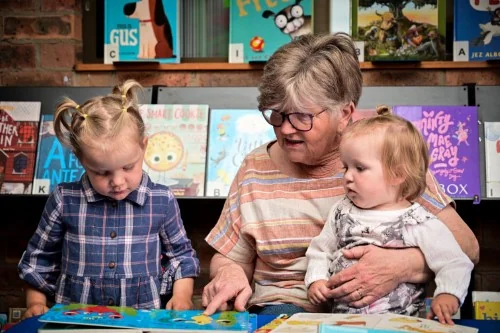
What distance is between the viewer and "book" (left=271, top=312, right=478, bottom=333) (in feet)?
4.58

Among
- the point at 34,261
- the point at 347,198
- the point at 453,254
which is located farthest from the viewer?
the point at 34,261

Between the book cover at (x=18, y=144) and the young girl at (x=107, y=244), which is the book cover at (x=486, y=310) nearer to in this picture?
the young girl at (x=107, y=244)

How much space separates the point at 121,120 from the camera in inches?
78.5

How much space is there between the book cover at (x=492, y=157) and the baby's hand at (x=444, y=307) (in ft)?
5.45

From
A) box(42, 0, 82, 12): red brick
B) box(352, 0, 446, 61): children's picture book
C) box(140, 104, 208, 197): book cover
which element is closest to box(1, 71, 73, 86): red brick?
box(42, 0, 82, 12): red brick

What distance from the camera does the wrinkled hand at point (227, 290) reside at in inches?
70.3

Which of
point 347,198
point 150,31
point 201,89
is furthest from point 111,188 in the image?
point 150,31

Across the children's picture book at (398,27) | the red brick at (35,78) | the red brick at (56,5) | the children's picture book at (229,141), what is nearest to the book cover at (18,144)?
the red brick at (35,78)

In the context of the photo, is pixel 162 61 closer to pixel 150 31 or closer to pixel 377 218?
pixel 150 31

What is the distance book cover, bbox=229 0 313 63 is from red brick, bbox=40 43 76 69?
773 millimetres

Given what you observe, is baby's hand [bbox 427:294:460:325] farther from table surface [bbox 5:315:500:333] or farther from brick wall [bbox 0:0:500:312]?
→ brick wall [bbox 0:0:500:312]

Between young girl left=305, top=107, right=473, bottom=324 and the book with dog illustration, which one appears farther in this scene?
the book with dog illustration

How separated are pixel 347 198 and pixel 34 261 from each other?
88 cm

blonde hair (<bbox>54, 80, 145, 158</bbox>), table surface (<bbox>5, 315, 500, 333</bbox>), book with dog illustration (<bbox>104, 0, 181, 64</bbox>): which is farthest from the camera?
book with dog illustration (<bbox>104, 0, 181, 64</bbox>)
